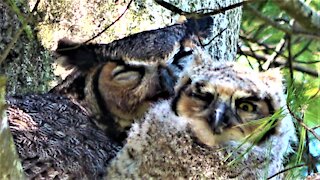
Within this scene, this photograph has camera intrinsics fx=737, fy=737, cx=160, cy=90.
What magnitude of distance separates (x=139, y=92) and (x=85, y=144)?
42 cm

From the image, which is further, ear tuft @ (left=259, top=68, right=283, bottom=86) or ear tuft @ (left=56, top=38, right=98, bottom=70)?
ear tuft @ (left=56, top=38, right=98, bottom=70)

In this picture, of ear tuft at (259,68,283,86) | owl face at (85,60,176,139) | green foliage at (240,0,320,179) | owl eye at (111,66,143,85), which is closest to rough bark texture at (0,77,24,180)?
green foliage at (240,0,320,179)

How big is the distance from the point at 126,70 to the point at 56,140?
52 cm

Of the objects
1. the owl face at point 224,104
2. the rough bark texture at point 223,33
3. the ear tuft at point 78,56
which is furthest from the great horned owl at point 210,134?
the ear tuft at point 78,56

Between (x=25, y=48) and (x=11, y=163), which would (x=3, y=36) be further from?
(x=11, y=163)

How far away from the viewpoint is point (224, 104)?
1864mm

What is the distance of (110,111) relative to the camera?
251cm

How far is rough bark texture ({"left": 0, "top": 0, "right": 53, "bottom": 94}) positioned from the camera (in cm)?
229

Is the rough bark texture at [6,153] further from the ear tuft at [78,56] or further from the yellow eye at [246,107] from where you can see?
the ear tuft at [78,56]

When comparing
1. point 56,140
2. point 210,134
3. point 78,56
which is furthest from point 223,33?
point 56,140

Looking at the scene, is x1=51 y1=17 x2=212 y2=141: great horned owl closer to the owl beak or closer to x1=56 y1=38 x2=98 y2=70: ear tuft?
x1=56 y1=38 x2=98 y2=70: ear tuft

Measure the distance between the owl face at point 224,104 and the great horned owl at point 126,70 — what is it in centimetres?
32

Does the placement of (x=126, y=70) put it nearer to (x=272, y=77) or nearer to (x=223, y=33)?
(x=223, y=33)

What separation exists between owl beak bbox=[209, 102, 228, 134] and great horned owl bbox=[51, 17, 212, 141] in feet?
1.40
